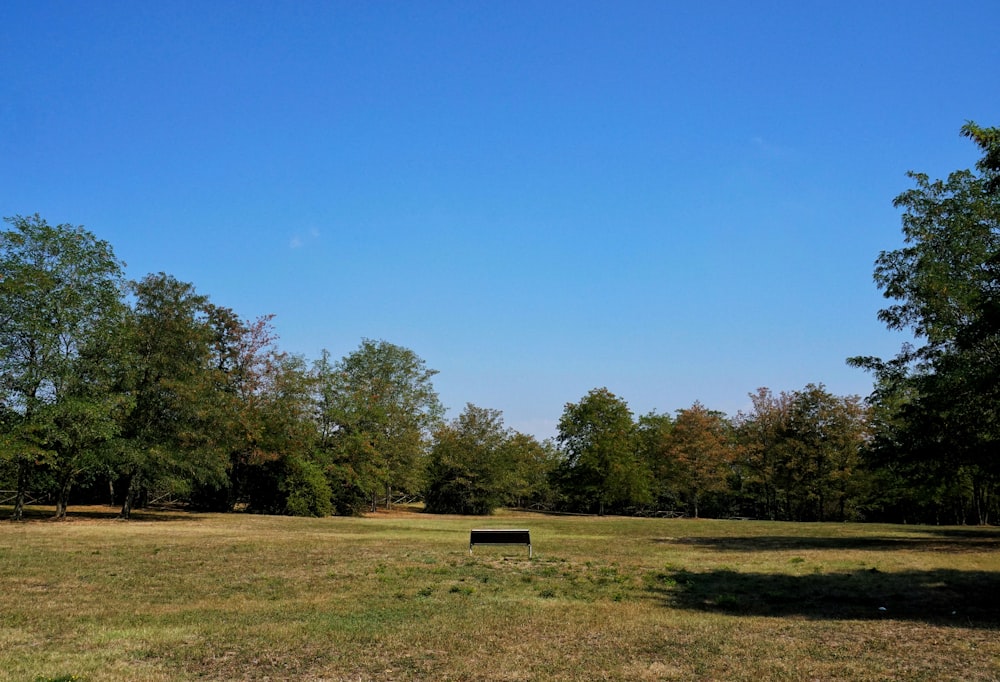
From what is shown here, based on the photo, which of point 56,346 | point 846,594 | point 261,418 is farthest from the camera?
point 261,418

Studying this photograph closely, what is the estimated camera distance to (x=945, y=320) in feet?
81.8

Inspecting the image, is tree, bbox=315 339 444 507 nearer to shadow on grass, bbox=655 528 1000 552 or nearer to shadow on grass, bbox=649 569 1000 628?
shadow on grass, bbox=655 528 1000 552

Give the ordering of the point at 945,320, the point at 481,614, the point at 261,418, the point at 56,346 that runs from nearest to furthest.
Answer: the point at 481,614
the point at 945,320
the point at 56,346
the point at 261,418

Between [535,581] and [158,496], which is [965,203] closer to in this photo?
[535,581]

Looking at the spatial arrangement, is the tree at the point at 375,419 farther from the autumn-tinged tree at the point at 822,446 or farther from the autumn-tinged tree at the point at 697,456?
the autumn-tinged tree at the point at 822,446

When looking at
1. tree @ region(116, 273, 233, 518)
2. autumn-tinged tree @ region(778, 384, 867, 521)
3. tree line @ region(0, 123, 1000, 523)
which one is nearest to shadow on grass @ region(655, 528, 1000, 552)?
tree line @ region(0, 123, 1000, 523)

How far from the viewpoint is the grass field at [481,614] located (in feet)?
24.4

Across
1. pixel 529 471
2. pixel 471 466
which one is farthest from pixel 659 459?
pixel 471 466

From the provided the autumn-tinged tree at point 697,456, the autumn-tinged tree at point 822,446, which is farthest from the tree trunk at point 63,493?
the autumn-tinged tree at point 822,446

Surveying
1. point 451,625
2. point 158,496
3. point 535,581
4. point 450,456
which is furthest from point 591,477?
point 451,625

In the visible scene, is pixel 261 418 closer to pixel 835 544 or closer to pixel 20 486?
pixel 20 486

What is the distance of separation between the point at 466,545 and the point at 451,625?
13.6 m

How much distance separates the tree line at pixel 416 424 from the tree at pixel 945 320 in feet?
0.27

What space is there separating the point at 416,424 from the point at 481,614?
51709mm
